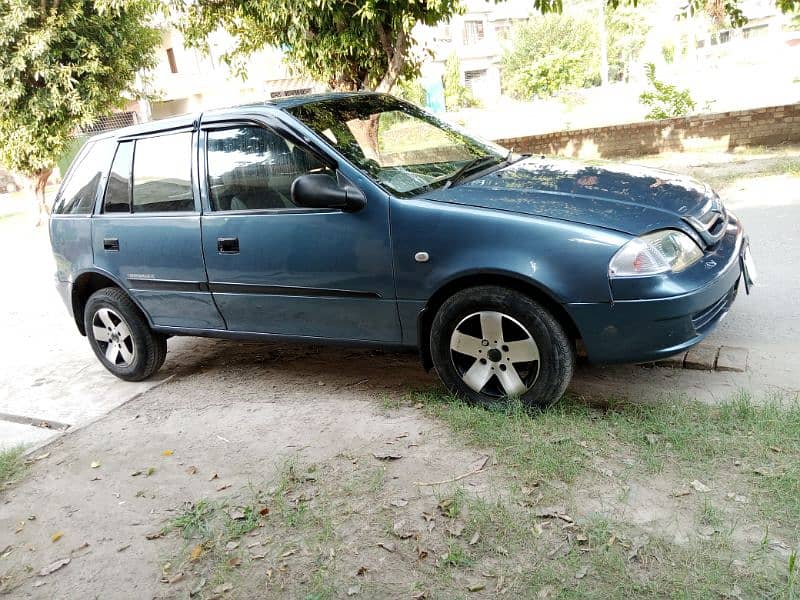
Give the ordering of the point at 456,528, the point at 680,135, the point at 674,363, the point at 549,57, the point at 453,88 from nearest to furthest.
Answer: the point at 456,528 < the point at 674,363 < the point at 680,135 < the point at 549,57 < the point at 453,88

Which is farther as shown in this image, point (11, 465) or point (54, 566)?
point (11, 465)

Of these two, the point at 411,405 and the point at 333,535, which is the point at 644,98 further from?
the point at 333,535

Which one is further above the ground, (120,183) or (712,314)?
(120,183)

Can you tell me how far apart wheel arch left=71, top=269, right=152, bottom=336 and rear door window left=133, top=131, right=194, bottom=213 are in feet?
2.00

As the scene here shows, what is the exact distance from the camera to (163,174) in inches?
191

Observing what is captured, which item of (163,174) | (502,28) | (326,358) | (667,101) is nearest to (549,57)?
(502,28)

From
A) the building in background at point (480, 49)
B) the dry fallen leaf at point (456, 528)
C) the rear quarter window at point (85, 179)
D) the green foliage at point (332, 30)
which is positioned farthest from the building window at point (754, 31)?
Result: the dry fallen leaf at point (456, 528)

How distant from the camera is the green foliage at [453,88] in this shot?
37688mm

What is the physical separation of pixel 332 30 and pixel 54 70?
7.45 m

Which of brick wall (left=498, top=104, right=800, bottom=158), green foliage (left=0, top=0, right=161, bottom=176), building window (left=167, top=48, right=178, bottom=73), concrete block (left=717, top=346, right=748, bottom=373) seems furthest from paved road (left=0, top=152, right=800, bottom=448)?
building window (left=167, top=48, right=178, bottom=73)

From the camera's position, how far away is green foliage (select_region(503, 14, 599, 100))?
3619 cm

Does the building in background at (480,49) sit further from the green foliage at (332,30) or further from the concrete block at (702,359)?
the concrete block at (702,359)

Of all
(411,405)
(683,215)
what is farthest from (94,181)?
(683,215)

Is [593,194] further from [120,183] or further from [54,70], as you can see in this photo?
[54,70]
